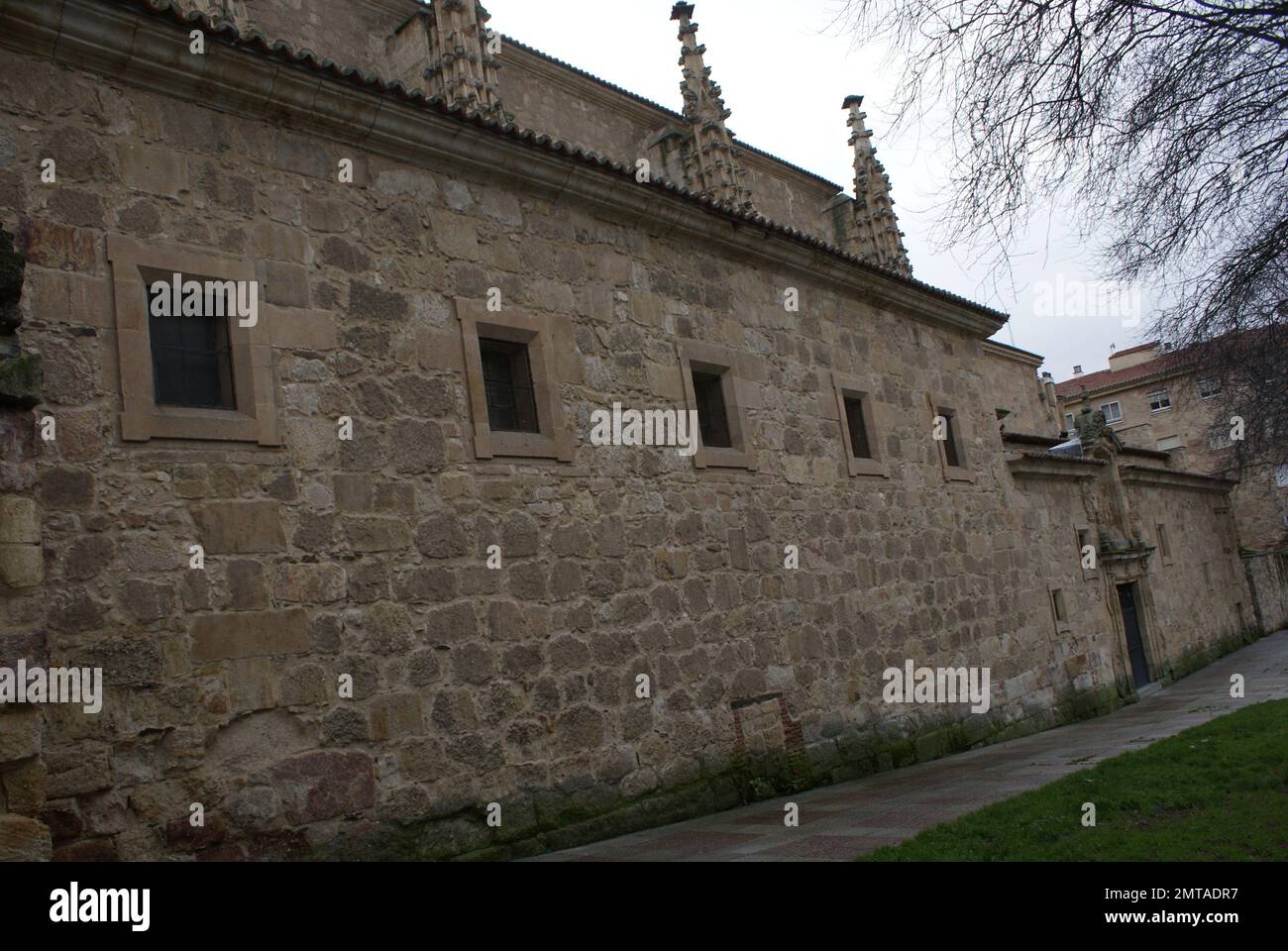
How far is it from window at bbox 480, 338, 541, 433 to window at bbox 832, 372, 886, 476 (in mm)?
4262

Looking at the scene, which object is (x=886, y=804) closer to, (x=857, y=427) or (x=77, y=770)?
(x=857, y=427)

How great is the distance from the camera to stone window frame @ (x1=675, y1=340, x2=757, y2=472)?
8.72 metres

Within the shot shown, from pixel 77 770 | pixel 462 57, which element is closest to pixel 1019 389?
pixel 462 57

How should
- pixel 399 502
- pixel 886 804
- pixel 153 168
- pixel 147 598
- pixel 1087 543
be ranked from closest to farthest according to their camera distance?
pixel 147 598
pixel 153 168
pixel 399 502
pixel 886 804
pixel 1087 543

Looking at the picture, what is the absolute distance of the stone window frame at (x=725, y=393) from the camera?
8.72 m

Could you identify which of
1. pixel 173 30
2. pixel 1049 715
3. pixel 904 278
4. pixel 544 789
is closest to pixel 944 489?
pixel 904 278

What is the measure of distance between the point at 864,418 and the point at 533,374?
16.1 feet

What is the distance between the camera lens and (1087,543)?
16359mm

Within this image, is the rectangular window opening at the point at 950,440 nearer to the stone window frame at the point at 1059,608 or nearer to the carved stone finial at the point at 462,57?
the stone window frame at the point at 1059,608

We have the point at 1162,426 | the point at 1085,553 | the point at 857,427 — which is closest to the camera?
the point at 857,427

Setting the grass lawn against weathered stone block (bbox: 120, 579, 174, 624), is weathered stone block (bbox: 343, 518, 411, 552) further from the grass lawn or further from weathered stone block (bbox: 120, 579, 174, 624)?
the grass lawn

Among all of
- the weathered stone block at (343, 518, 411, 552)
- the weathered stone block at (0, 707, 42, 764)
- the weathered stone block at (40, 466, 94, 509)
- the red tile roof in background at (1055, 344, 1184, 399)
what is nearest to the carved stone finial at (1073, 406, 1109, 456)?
the weathered stone block at (343, 518, 411, 552)

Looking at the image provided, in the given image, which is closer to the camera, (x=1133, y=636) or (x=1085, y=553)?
(x=1085, y=553)

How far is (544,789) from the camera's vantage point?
21.7 feet
